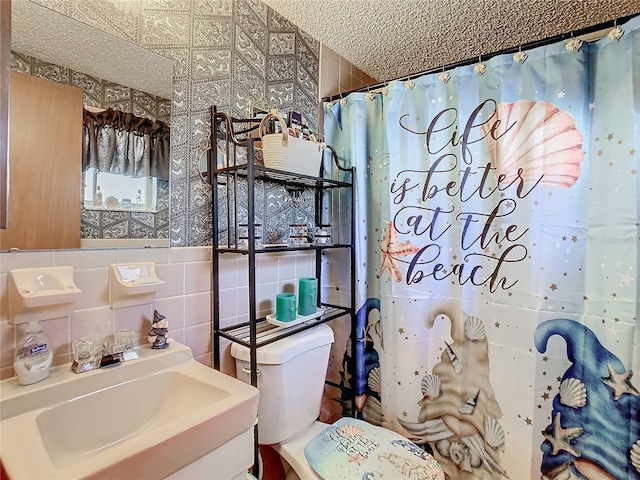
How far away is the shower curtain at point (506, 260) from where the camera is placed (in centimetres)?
107

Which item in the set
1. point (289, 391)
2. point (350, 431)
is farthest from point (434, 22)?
point (350, 431)

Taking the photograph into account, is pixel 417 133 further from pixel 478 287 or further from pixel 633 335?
pixel 633 335

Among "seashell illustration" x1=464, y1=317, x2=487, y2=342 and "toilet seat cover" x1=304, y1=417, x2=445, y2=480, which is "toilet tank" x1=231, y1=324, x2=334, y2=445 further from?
"seashell illustration" x1=464, y1=317, x2=487, y2=342

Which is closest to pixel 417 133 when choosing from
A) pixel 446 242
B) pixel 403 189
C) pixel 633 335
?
pixel 403 189

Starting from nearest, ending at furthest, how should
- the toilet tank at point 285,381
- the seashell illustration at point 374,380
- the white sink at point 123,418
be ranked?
the white sink at point 123,418 → the toilet tank at point 285,381 → the seashell illustration at point 374,380

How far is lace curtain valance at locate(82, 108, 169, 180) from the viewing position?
91 cm

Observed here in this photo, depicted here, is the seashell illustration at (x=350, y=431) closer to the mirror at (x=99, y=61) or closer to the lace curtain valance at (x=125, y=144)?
the mirror at (x=99, y=61)

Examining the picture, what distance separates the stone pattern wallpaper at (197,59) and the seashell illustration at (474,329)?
100cm

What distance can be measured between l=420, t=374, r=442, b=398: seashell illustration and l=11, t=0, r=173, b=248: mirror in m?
1.22

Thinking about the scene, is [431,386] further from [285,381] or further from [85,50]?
[85,50]

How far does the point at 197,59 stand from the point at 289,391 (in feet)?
4.09

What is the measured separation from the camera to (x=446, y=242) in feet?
4.47

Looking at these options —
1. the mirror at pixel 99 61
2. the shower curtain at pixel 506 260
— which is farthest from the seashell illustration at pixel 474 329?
the mirror at pixel 99 61

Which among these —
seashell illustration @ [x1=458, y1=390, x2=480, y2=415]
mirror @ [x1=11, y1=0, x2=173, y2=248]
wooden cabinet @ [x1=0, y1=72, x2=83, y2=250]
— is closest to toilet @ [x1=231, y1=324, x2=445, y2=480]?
seashell illustration @ [x1=458, y1=390, x2=480, y2=415]
